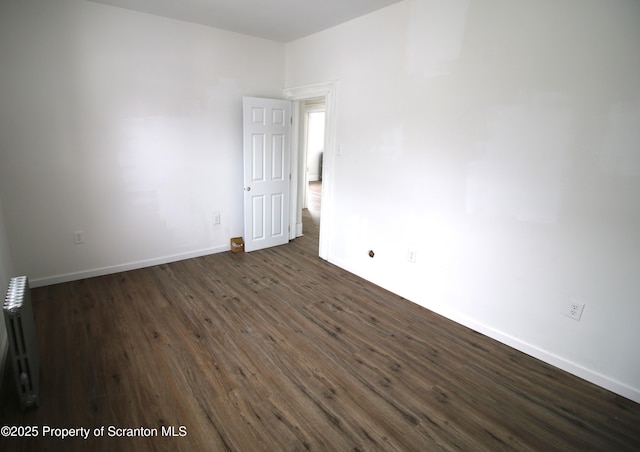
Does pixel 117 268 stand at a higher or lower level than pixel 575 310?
lower

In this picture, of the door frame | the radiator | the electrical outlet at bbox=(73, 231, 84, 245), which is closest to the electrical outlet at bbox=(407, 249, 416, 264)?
the door frame

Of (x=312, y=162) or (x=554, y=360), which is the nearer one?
(x=554, y=360)

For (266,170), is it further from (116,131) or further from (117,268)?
(117,268)

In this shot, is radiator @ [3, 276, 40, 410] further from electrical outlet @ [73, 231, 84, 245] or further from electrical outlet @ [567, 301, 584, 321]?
electrical outlet @ [567, 301, 584, 321]

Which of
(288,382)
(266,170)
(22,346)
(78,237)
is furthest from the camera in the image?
(266,170)

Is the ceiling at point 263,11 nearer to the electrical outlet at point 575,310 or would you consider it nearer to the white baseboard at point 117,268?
the white baseboard at point 117,268

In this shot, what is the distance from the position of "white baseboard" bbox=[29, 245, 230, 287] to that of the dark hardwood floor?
134 mm

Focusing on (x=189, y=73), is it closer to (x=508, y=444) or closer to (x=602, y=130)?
(x=602, y=130)

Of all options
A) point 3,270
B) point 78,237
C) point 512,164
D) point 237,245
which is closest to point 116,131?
point 78,237

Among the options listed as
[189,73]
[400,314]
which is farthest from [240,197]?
[400,314]

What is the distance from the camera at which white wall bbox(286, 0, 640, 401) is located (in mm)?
2082

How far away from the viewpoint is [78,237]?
3.50 m

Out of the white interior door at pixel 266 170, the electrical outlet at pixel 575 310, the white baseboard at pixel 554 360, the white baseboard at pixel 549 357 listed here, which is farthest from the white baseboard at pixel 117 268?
the electrical outlet at pixel 575 310

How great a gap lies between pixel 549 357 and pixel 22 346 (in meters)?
3.42
